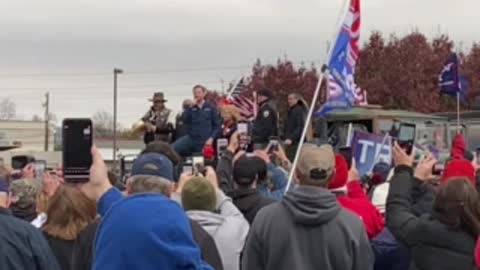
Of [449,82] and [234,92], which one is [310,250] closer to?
[449,82]

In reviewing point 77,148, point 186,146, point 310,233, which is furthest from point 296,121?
point 310,233

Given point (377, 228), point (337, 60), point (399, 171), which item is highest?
point (337, 60)

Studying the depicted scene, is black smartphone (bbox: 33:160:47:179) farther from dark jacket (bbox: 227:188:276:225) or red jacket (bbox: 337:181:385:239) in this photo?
red jacket (bbox: 337:181:385:239)

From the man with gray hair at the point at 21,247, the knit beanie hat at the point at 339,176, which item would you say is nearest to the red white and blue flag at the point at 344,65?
the knit beanie hat at the point at 339,176

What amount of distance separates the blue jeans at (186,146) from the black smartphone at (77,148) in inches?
383

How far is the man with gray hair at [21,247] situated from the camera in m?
5.51

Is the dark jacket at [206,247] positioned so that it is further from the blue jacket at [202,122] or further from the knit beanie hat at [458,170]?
the blue jacket at [202,122]

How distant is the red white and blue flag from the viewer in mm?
11547

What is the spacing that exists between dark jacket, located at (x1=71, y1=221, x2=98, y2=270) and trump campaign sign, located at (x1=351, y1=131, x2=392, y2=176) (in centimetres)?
536

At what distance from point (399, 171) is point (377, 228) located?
0.60m

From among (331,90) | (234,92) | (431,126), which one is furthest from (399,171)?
(234,92)

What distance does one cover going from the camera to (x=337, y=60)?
38.0 feet

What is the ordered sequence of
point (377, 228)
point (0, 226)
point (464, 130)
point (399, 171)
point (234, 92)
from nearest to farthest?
point (0, 226), point (399, 171), point (377, 228), point (464, 130), point (234, 92)

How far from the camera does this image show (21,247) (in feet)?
18.2
